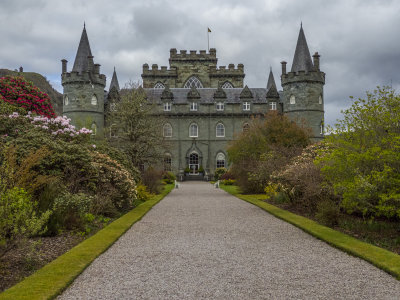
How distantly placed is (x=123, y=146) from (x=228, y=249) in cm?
1732

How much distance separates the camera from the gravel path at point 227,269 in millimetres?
5379

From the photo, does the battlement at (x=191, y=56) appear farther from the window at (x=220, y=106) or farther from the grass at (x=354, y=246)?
the grass at (x=354, y=246)

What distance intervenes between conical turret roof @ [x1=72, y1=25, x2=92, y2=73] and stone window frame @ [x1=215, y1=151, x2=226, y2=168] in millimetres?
17067

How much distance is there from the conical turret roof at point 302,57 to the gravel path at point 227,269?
114 feet

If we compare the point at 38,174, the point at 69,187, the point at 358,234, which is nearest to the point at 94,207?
the point at 69,187

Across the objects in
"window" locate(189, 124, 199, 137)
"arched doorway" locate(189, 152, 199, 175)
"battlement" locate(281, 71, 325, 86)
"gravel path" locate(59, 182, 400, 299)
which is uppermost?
"battlement" locate(281, 71, 325, 86)

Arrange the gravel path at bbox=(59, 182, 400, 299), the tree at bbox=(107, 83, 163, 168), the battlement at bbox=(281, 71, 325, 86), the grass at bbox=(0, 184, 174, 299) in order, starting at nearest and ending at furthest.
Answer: the grass at bbox=(0, 184, 174, 299)
the gravel path at bbox=(59, 182, 400, 299)
the tree at bbox=(107, 83, 163, 168)
the battlement at bbox=(281, 71, 325, 86)

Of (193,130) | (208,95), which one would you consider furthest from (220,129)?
(208,95)

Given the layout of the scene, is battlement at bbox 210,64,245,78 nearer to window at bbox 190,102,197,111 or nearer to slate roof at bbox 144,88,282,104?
slate roof at bbox 144,88,282,104

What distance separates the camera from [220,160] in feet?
152

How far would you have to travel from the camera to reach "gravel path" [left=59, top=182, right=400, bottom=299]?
5379 millimetres

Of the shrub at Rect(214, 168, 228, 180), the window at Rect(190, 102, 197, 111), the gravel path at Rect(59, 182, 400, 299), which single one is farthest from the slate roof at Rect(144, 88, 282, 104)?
the gravel path at Rect(59, 182, 400, 299)

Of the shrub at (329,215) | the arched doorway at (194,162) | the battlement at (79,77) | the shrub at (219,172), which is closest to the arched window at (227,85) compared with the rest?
the arched doorway at (194,162)

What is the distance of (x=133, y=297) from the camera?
518cm
